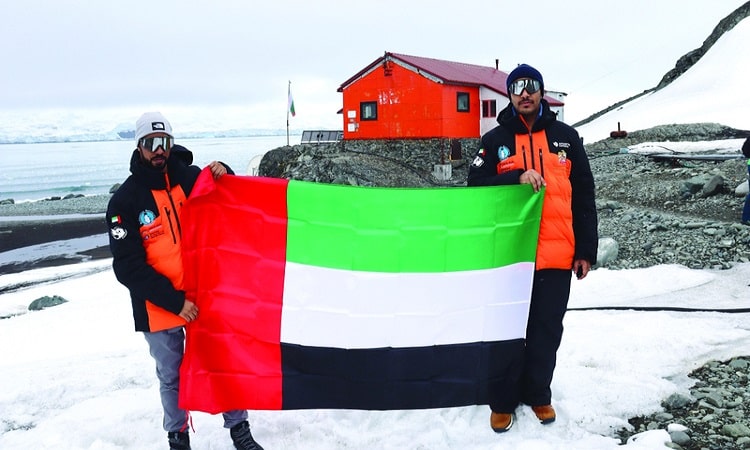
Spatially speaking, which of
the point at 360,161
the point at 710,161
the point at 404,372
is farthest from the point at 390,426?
the point at 360,161

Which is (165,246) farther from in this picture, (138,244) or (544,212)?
(544,212)

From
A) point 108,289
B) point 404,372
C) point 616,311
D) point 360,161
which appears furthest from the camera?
point 360,161

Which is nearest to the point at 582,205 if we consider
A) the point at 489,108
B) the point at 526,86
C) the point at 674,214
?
the point at 526,86

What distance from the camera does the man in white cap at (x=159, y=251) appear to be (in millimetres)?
3738

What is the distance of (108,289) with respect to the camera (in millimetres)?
14500

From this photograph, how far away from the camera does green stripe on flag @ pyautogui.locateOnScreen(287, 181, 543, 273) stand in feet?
13.0

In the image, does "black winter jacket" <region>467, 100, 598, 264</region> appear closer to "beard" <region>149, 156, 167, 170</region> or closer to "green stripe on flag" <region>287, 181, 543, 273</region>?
"green stripe on flag" <region>287, 181, 543, 273</region>

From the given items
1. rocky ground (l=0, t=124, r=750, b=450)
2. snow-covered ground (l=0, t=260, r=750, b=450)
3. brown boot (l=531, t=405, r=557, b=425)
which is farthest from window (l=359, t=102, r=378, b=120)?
brown boot (l=531, t=405, r=557, b=425)

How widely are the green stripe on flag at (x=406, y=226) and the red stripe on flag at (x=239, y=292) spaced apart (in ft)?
0.55

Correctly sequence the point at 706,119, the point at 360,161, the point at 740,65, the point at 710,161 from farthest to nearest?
the point at 740,65 → the point at 706,119 → the point at 360,161 → the point at 710,161

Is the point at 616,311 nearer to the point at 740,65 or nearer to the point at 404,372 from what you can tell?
the point at 404,372

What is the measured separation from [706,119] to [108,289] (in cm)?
3834

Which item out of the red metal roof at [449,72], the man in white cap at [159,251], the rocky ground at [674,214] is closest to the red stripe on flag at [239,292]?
the man in white cap at [159,251]

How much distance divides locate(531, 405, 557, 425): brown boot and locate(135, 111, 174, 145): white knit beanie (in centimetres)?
330
